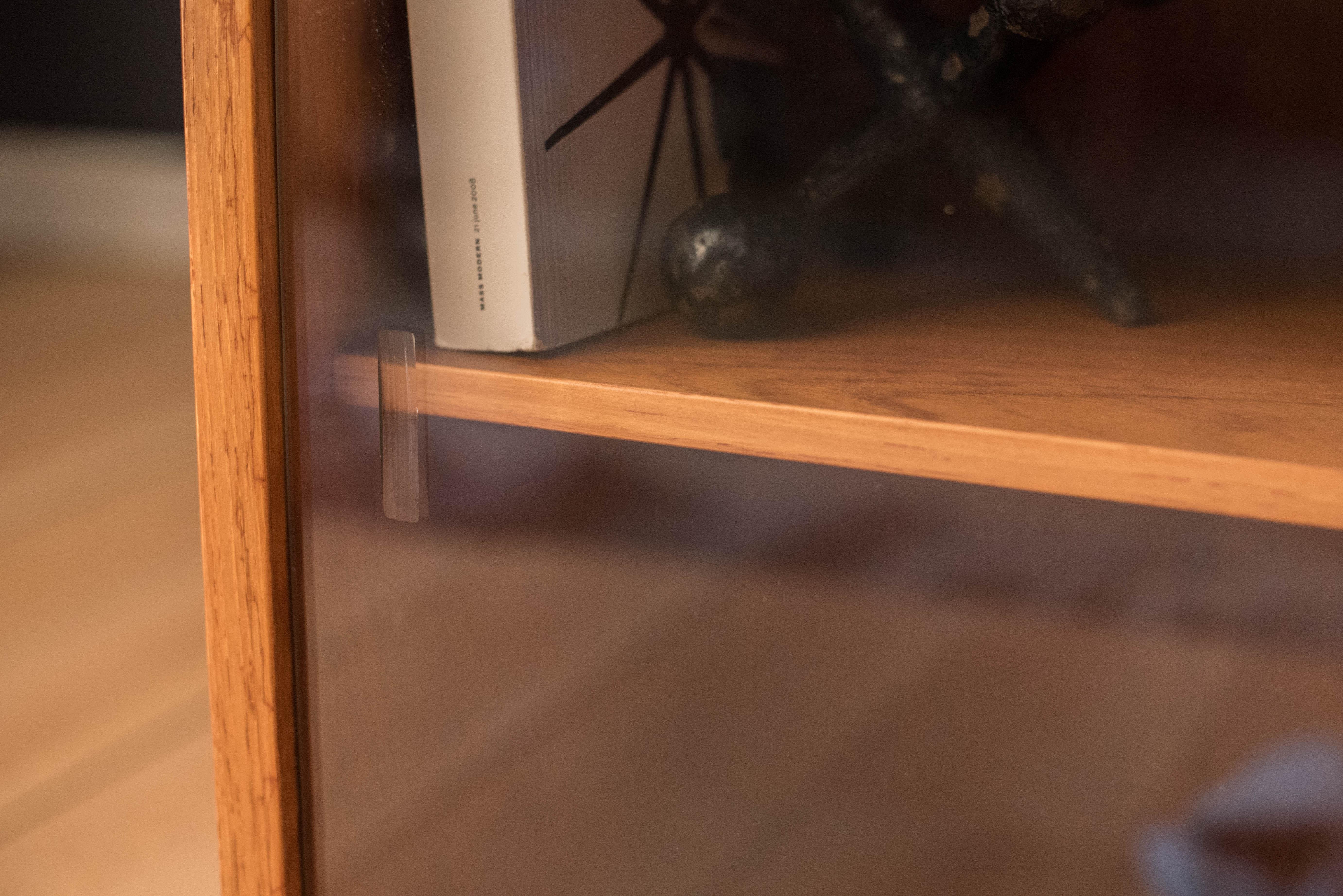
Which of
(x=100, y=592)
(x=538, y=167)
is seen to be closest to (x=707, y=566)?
(x=538, y=167)

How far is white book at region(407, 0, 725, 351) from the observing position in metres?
0.47

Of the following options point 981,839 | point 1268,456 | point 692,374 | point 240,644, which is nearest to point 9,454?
point 240,644

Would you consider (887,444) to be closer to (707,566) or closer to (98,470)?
(707,566)

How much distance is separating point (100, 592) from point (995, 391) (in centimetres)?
85

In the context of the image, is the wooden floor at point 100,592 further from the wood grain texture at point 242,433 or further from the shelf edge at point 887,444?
the shelf edge at point 887,444

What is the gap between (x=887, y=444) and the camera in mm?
394

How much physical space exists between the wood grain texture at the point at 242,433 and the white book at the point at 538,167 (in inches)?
2.9

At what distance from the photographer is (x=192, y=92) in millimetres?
446

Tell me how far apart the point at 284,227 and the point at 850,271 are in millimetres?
297

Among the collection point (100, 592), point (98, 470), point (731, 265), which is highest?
point (731, 265)

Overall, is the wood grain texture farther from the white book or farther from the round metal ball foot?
the round metal ball foot

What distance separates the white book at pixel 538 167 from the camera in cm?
47

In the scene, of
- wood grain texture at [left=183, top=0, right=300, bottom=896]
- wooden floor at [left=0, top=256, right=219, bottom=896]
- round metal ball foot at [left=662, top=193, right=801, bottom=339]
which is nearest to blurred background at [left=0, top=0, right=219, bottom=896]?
wooden floor at [left=0, top=256, right=219, bottom=896]

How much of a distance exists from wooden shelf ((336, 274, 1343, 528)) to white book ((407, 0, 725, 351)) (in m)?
0.02
